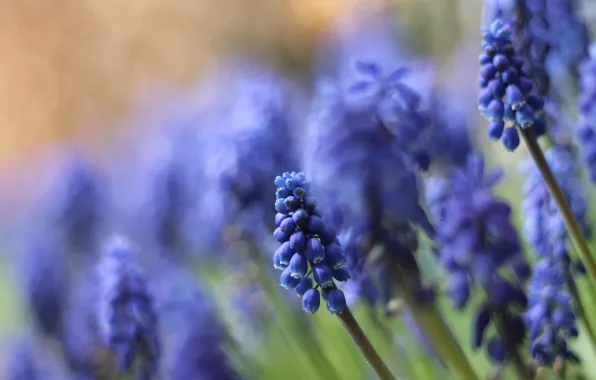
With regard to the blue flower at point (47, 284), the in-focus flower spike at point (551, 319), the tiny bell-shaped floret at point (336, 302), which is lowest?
the in-focus flower spike at point (551, 319)

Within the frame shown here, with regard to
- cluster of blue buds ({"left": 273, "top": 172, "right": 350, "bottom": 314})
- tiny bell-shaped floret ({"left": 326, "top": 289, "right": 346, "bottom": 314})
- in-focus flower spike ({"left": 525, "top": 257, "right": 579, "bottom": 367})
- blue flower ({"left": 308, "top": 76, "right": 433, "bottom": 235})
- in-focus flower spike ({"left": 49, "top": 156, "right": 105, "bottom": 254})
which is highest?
in-focus flower spike ({"left": 49, "top": 156, "right": 105, "bottom": 254})

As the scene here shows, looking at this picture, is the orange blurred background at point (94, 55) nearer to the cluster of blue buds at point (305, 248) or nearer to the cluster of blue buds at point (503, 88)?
the cluster of blue buds at point (503, 88)

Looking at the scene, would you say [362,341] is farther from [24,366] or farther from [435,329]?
[24,366]

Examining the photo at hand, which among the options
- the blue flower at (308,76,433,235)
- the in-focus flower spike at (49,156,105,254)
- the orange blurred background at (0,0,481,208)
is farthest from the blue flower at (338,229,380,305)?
the orange blurred background at (0,0,481,208)

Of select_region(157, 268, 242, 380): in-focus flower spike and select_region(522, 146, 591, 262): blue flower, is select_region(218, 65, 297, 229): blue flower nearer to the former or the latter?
select_region(157, 268, 242, 380): in-focus flower spike

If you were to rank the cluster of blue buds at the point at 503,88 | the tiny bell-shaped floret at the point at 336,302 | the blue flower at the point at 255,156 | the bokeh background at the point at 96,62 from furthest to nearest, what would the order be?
the bokeh background at the point at 96,62, the blue flower at the point at 255,156, the cluster of blue buds at the point at 503,88, the tiny bell-shaped floret at the point at 336,302

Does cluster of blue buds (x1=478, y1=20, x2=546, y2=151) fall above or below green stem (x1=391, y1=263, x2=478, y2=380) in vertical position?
above

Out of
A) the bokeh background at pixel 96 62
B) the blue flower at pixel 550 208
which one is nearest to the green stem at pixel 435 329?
the blue flower at pixel 550 208

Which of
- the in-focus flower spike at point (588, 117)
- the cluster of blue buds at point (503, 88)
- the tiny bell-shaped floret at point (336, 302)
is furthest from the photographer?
the in-focus flower spike at point (588, 117)
